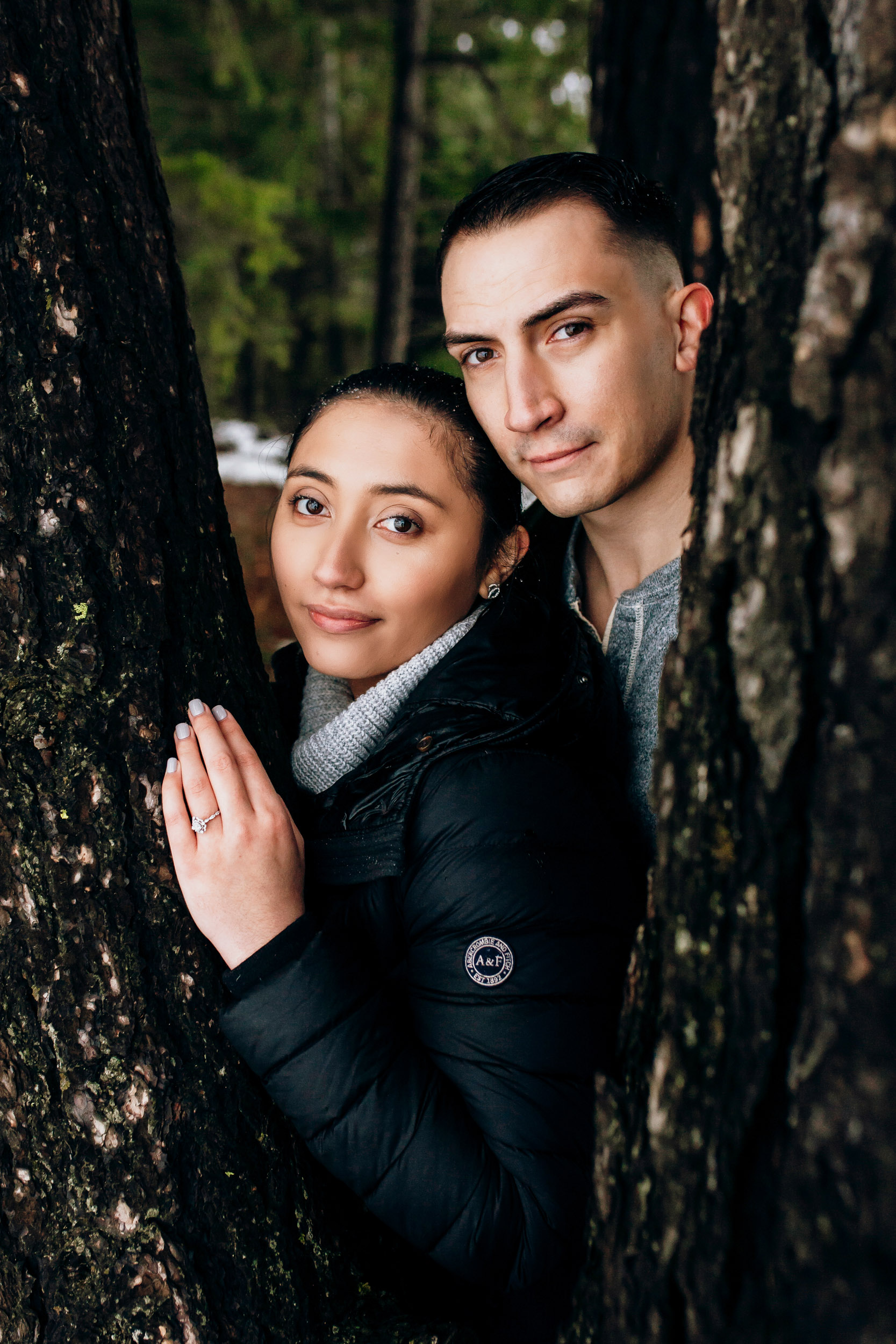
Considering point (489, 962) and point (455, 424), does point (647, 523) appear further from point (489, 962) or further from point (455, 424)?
point (489, 962)

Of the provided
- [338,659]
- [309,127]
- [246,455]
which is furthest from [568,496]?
[309,127]

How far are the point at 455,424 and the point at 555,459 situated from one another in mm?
267

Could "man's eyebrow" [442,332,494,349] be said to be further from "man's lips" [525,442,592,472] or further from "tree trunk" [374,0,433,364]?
"tree trunk" [374,0,433,364]

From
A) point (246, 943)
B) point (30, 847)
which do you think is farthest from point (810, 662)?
point (30, 847)

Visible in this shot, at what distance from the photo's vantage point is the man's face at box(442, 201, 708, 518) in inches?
92.6

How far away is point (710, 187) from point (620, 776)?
314 centimetres

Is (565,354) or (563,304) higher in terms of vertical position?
(563,304)

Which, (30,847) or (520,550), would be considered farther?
(520,550)

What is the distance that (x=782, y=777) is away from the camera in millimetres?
987

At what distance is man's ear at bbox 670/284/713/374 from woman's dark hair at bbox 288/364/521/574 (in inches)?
22.3

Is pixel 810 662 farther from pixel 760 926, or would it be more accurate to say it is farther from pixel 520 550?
pixel 520 550

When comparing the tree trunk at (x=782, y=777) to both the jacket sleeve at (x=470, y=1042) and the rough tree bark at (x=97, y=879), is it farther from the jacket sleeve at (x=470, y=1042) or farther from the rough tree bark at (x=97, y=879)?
the rough tree bark at (x=97, y=879)

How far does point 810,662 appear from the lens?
96 centimetres

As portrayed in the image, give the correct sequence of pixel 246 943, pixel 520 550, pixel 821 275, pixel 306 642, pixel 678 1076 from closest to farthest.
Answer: pixel 821 275 → pixel 678 1076 → pixel 246 943 → pixel 306 642 → pixel 520 550
